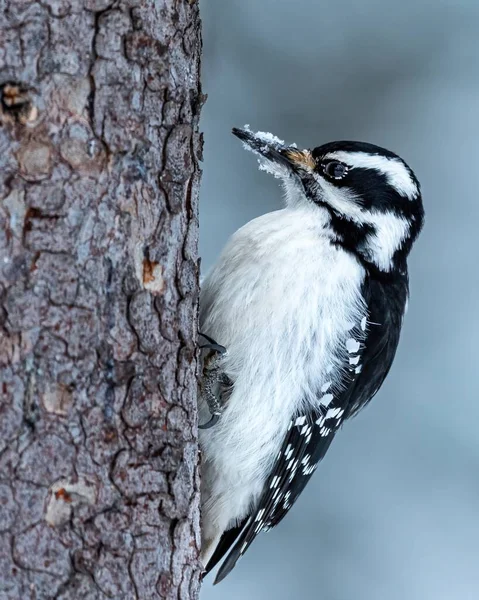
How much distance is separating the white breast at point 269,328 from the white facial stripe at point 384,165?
204 mm

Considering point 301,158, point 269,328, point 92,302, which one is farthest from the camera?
point 301,158

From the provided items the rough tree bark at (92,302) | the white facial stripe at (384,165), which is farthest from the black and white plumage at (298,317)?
the rough tree bark at (92,302)

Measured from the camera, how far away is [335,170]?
2.72 metres

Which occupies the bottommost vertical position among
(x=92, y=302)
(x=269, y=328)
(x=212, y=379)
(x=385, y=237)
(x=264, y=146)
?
(x=92, y=302)

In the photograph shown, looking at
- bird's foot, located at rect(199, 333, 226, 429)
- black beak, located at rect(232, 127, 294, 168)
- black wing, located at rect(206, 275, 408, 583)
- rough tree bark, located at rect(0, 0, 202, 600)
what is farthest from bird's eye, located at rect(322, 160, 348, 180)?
rough tree bark, located at rect(0, 0, 202, 600)

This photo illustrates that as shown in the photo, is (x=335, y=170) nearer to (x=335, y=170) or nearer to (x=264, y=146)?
(x=335, y=170)

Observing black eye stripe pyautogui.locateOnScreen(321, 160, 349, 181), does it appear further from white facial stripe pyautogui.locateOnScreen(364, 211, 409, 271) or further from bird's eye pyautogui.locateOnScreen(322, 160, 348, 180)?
white facial stripe pyautogui.locateOnScreen(364, 211, 409, 271)

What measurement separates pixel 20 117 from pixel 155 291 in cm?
45

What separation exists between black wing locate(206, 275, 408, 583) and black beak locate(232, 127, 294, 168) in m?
0.53

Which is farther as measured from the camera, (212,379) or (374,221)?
(374,221)

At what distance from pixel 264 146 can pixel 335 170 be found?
275 millimetres

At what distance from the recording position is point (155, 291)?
176 centimetres

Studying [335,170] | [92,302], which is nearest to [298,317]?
[335,170]

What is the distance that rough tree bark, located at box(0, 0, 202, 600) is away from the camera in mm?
1539
